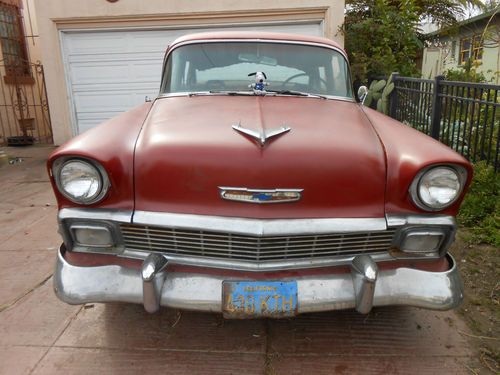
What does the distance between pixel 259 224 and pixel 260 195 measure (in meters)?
0.14

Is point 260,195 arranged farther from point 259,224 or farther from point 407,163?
point 407,163

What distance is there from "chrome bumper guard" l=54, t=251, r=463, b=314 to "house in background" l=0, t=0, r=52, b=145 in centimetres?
840

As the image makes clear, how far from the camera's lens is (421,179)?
6.59 feet

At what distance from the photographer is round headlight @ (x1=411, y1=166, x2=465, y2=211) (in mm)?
2014

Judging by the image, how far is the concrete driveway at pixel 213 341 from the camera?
2207mm

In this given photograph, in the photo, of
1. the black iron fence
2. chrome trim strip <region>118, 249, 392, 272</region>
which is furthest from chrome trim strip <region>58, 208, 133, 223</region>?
the black iron fence

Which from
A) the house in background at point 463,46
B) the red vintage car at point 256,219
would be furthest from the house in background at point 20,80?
the house in background at point 463,46

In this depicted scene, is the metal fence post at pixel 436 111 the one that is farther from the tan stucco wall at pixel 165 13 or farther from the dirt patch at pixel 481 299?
the tan stucco wall at pixel 165 13

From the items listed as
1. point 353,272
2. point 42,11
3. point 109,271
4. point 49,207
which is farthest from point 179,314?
point 42,11

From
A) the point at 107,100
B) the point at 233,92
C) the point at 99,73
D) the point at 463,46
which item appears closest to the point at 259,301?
the point at 233,92

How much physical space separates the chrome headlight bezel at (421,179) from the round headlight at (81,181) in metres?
1.50

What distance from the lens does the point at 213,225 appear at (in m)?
1.96

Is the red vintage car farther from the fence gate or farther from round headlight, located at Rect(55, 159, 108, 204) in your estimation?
the fence gate

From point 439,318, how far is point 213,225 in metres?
1.67
